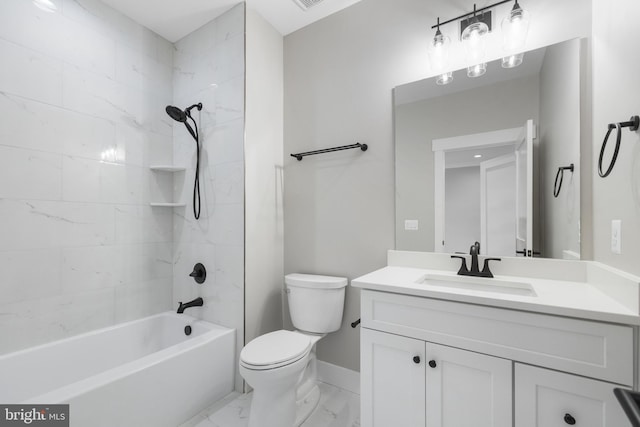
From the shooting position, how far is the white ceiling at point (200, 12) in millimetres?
1933

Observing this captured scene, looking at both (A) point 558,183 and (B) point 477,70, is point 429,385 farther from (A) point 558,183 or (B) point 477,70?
(B) point 477,70

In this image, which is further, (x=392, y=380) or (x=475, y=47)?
(x=475, y=47)

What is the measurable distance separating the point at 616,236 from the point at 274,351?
1.56 meters

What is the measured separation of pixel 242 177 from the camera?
6.37 feet

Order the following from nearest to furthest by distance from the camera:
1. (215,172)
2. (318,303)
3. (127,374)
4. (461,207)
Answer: (127,374) → (461,207) → (318,303) → (215,172)

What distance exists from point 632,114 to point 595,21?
25.5 inches

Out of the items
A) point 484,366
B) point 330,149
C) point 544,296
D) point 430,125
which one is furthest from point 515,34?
point 484,366

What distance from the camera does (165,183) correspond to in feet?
7.53

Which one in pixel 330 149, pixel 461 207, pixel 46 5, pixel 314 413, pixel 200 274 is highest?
pixel 46 5

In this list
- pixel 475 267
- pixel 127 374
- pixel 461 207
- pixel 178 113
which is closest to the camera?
pixel 127 374

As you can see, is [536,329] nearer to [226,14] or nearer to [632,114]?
[632,114]

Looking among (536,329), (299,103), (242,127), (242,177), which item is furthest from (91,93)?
(536,329)

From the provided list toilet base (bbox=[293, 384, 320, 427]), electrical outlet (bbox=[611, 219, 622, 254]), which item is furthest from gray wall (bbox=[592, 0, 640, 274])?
toilet base (bbox=[293, 384, 320, 427])

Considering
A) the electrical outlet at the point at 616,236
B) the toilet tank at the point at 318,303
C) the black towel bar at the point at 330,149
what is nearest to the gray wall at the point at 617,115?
the electrical outlet at the point at 616,236
